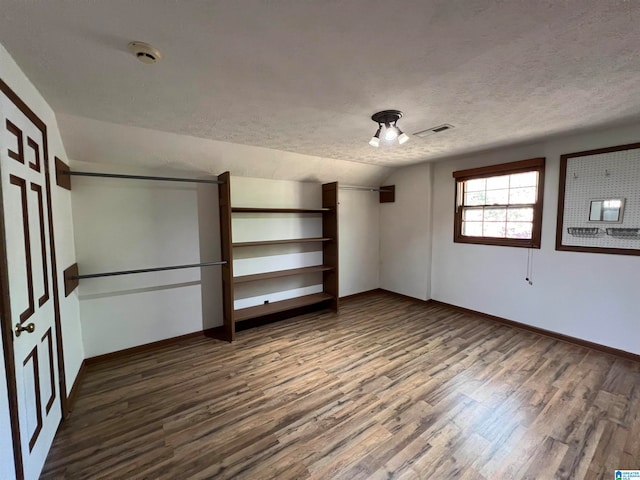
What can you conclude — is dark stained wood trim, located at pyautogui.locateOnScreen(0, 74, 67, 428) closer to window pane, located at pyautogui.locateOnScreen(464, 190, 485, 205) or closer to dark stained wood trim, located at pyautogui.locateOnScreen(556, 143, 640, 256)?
window pane, located at pyautogui.locateOnScreen(464, 190, 485, 205)

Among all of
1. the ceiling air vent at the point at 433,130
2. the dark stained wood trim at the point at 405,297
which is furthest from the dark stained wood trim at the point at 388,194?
Result: the ceiling air vent at the point at 433,130

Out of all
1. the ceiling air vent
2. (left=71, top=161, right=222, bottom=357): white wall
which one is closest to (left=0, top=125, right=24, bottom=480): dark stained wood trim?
(left=71, top=161, right=222, bottom=357): white wall

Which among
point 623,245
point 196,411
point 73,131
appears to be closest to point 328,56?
point 73,131

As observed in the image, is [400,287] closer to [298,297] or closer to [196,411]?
[298,297]

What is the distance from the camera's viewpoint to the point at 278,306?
378 centimetres

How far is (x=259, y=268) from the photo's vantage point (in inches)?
151

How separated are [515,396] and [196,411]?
256 cm

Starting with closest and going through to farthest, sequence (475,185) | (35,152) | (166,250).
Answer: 1. (35,152)
2. (166,250)
3. (475,185)

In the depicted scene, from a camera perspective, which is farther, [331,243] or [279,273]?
[331,243]

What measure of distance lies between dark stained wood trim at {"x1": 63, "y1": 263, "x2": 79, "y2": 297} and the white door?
0.37 m

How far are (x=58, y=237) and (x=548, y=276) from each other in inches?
193

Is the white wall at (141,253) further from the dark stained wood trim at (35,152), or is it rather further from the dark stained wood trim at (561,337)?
the dark stained wood trim at (561,337)

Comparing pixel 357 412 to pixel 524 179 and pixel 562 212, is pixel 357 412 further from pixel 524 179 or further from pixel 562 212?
pixel 524 179

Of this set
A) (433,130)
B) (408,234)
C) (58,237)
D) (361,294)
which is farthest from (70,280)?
(408,234)
